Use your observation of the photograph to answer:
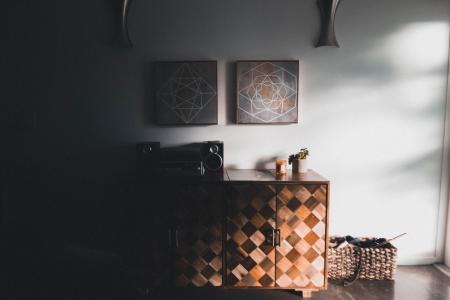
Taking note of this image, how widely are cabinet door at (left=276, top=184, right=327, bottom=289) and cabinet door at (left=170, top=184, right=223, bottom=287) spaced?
1.37ft

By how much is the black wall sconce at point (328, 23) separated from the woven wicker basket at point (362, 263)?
1.55m

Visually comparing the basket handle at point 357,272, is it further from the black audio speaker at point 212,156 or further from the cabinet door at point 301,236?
the black audio speaker at point 212,156

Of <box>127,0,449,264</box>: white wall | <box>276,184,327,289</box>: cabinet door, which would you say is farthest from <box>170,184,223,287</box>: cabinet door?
<box>127,0,449,264</box>: white wall

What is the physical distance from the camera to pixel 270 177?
205 centimetres

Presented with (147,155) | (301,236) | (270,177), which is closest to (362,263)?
(301,236)

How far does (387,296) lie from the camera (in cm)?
203

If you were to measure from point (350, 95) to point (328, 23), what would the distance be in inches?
22.7

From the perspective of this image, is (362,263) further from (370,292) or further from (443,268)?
(443,268)

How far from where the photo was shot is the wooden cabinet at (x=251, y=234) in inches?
77.1

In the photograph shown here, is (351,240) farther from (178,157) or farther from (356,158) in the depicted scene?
(178,157)

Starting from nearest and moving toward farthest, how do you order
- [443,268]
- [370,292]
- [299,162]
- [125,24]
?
[370,292], [299,162], [125,24], [443,268]

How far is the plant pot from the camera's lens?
2186 millimetres

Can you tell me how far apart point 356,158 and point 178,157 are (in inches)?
55.9

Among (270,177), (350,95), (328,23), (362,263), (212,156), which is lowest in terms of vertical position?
(362,263)
